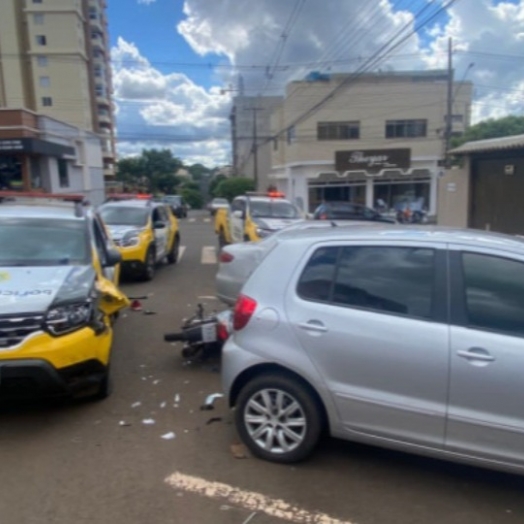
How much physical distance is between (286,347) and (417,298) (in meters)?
0.90

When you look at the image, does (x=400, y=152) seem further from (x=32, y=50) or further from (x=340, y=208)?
(x=32, y=50)

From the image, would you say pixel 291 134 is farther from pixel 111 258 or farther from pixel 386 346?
pixel 386 346

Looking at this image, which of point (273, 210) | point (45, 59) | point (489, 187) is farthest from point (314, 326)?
point (45, 59)

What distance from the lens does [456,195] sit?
18.0m

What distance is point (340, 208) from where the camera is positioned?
16.5 m

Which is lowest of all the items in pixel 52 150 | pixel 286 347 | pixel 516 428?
pixel 516 428

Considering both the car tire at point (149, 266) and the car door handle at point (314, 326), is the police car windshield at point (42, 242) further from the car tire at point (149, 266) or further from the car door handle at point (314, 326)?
→ the car tire at point (149, 266)

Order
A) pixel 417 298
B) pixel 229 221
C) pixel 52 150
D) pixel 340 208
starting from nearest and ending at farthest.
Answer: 1. pixel 417 298
2. pixel 229 221
3. pixel 340 208
4. pixel 52 150

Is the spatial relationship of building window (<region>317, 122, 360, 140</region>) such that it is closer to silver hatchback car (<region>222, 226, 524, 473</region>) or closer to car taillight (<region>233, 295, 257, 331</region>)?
silver hatchback car (<region>222, 226, 524, 473</region>)

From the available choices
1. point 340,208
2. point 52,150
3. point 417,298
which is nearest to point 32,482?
point 417,298

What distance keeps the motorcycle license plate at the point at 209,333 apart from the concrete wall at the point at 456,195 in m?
13.8

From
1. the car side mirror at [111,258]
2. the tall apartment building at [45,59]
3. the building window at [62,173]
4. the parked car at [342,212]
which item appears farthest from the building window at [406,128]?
the tall apartment building at [45,59]

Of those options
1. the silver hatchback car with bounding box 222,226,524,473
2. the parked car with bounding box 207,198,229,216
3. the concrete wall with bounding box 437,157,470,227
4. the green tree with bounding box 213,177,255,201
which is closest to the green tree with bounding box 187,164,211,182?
the green tree with bounding box 213,177,255,201

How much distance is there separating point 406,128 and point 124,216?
29366 millimetres
